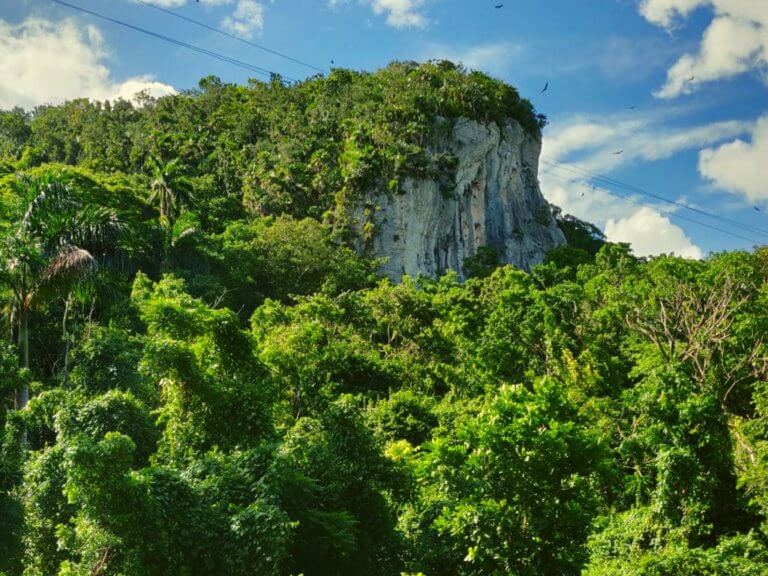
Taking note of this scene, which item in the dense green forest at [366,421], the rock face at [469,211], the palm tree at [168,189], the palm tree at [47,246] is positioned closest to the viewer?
the dense green forest at [366,421]

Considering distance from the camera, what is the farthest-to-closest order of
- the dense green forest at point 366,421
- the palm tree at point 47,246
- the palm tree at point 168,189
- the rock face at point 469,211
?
the rock face at point 469,211, the palm tree at point 168,189, the palm tree at point 47,246, the dense green forest at point 366,421

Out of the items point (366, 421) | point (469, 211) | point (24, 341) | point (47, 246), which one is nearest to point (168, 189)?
point (47, 246)

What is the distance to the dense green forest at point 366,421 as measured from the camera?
852cm

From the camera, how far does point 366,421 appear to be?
60.5ft

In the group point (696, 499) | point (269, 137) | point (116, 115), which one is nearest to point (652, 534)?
point (696, 499)

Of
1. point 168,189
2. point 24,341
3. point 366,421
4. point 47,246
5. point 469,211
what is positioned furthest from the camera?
point 469,211

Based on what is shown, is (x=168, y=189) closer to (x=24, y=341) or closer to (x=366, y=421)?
(x=366, y=421)

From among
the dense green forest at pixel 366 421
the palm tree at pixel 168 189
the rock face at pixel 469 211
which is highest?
the rock face at pixel 469 211

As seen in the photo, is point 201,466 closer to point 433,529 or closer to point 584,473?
point 433,529

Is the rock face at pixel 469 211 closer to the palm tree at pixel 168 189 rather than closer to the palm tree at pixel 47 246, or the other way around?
the palm tree at pixel 168 189

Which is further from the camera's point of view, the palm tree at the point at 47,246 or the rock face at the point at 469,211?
the rock face at the point at 469,211

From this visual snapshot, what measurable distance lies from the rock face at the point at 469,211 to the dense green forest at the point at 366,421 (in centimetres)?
1889

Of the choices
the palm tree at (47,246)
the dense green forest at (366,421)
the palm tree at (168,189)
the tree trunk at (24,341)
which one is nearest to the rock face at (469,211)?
the palm tree at (168,189)

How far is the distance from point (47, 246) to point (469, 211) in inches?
1757
